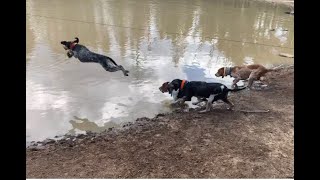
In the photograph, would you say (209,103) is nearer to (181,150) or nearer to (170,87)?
(170,87)

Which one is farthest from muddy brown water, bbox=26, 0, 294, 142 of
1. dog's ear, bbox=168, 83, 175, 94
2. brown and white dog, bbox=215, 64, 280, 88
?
brown and white dog, bbox=215, 64, 280, 88

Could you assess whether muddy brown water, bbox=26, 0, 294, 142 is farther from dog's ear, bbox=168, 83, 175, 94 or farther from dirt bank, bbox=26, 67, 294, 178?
dirt bank, bbox=26, 67, 294, 178

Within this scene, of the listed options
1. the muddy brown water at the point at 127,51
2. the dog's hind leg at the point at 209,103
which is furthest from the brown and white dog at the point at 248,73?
the dog's hind leg at the point at 209,103

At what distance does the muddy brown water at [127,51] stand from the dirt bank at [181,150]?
2.73 feet

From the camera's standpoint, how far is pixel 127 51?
568 inches

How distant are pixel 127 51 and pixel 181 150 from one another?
26.8ft

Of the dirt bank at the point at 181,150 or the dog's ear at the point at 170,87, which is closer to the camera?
the dirt bank at the point at 181,150

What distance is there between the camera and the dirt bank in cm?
621

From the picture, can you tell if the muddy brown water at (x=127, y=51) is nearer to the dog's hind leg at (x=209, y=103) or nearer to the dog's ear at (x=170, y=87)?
the dog's ear at (x=170, y=87)

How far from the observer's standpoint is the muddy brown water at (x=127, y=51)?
897 centimetres

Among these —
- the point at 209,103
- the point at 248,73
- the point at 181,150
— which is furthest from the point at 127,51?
the point at 181,150

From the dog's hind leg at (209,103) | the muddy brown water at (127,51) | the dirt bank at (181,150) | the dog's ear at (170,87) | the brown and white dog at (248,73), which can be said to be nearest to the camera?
the dirt bank at (181,150)

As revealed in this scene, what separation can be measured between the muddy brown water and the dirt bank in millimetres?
832
